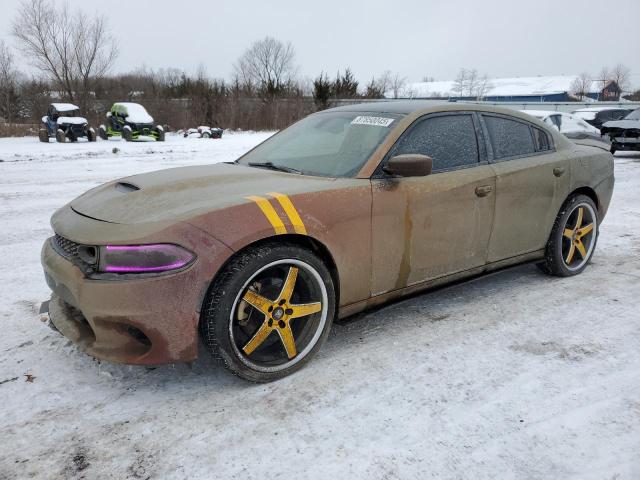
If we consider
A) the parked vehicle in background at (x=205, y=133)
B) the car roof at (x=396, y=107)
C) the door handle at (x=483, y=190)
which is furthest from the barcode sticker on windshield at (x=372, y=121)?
the parked vehicle in background at (x=205, y=133)

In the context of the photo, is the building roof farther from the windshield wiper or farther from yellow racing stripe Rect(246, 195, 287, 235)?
yellow racing stripe Rect(246, 195, 287, 235)

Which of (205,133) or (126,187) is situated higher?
(205,133)

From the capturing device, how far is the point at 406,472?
195 cm

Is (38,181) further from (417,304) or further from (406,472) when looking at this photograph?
(406,472)

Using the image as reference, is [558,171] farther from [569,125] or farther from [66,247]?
[569,125]

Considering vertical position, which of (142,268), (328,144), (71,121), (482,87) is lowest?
(142,268)

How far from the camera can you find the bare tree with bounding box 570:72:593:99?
75.4 m

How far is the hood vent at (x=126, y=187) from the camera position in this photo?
9.27 feet

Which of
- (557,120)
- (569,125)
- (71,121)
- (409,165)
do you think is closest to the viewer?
(409,165)

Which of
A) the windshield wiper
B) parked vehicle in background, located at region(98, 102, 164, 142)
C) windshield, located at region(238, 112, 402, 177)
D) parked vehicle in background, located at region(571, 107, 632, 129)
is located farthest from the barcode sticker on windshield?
parked vehicle in background, located at region(571, 107, 632, 129)

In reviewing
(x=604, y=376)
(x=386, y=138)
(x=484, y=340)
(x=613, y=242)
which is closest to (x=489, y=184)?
(x=386, y=138)

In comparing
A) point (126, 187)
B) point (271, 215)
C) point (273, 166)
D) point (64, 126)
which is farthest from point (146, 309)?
point (64, 126)

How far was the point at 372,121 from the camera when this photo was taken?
326cm

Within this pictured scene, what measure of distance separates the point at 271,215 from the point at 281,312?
0.51m
